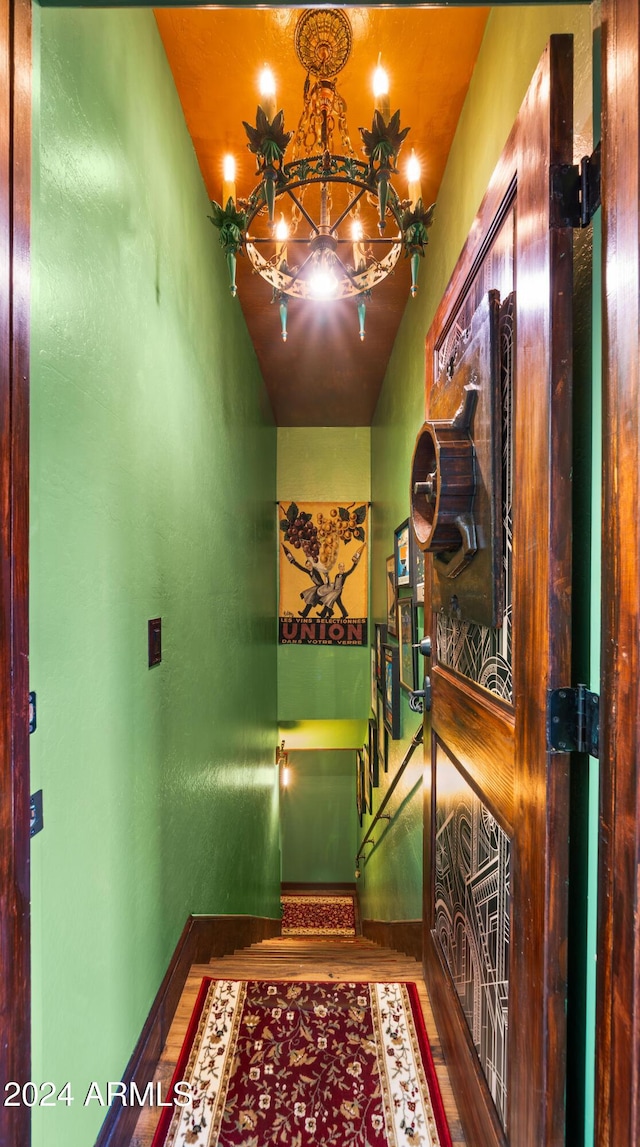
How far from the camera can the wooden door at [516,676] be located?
0.75m

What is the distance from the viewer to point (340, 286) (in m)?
1.82

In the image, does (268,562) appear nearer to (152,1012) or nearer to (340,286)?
(340,286)

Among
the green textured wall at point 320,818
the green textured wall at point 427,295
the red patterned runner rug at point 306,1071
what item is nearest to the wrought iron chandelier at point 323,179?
the green textured wall at point 427,295

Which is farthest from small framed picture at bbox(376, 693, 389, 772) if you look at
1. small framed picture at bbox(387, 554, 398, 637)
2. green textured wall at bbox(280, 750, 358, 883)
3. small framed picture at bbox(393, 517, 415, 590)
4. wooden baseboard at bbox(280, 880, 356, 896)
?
wooden baseboard at bbox(280, 880, 356, 896)

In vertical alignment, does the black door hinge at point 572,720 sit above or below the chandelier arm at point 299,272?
below

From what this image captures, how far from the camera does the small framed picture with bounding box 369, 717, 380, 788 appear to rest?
12.9 ft

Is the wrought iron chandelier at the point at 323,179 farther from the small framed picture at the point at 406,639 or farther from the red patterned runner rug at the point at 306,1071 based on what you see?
the red patterned runner rug at the point at 306,1071

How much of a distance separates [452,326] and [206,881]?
2.08m

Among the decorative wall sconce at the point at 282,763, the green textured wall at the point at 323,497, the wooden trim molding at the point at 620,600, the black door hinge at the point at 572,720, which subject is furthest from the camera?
the decorative wall sconce at the point at 282,763

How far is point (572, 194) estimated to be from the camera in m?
0.75

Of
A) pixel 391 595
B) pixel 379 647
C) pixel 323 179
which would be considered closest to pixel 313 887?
pixel 379 647

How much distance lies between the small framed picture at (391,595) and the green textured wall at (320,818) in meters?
3.38

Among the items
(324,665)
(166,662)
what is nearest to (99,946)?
(166,662)

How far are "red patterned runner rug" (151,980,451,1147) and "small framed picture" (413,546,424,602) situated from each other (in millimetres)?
1425
